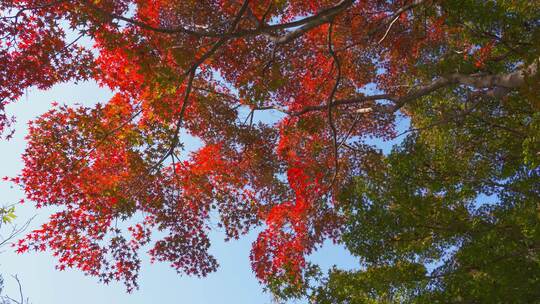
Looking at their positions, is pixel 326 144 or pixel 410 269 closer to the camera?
pixel 410 269

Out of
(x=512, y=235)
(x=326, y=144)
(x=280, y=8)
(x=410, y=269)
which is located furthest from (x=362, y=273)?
(x=280, y=8)

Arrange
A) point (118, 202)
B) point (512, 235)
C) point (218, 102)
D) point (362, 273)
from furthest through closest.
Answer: point (218, 102), point (118, 202), point (362, 273), point (512, 235)

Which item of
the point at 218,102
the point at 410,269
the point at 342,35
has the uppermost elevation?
the point at 342,35

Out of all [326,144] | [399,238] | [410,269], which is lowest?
[410,269]

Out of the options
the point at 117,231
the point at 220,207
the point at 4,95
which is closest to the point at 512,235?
the point at 220,207

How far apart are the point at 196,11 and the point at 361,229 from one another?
7.59 metres

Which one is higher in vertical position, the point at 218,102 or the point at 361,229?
the point at 218,102

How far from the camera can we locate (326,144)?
11719mm

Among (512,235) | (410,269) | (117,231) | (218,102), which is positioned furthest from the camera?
(218,102)

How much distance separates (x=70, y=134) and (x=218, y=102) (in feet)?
13.8

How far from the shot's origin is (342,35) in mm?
11656

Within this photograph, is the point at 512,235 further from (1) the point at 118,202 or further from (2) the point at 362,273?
(1) the point at 118,202

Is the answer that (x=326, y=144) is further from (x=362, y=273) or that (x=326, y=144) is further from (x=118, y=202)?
(x=118, y=202)

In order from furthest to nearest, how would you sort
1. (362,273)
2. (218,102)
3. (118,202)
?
(218,102), (118,202), (362,273)
